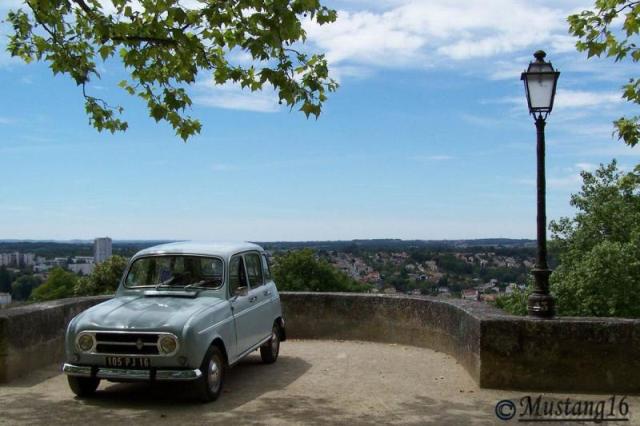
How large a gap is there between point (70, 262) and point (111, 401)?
1149 inches

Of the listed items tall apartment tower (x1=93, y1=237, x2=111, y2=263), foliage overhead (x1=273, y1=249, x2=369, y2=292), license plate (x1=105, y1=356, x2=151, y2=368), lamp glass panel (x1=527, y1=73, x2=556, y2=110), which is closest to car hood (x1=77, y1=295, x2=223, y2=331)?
license plate (x1=105, y1=356, x2=151, y2=368)

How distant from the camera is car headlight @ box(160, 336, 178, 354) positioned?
7.18 meters

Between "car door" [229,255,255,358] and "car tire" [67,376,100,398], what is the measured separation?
5.48 feet

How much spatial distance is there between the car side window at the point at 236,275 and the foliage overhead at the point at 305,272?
12.9 metres

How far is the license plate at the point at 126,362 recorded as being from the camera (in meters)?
7.20

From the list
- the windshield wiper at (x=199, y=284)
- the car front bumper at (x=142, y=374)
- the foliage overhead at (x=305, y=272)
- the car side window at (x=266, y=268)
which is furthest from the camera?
the foliage overhead at (x=305, y=272)

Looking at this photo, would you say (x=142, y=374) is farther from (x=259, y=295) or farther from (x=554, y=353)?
(x=554, y=353)

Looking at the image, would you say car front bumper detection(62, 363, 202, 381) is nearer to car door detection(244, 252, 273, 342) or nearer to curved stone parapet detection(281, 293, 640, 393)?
car door detection(244, 252, 273, 342)

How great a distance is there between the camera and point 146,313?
24.7 feet

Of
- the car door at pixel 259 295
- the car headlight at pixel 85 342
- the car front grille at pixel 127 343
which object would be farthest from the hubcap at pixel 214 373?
the car door at pixel 259 295

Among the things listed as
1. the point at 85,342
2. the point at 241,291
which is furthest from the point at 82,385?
the point at 241,291

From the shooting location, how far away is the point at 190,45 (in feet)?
28.5

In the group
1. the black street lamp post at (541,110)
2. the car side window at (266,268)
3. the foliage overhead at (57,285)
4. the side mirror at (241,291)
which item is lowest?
the foliage overhead at (57,285)

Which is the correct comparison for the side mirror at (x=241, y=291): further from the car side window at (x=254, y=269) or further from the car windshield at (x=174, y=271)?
the car side window at (x=254, y=269)
